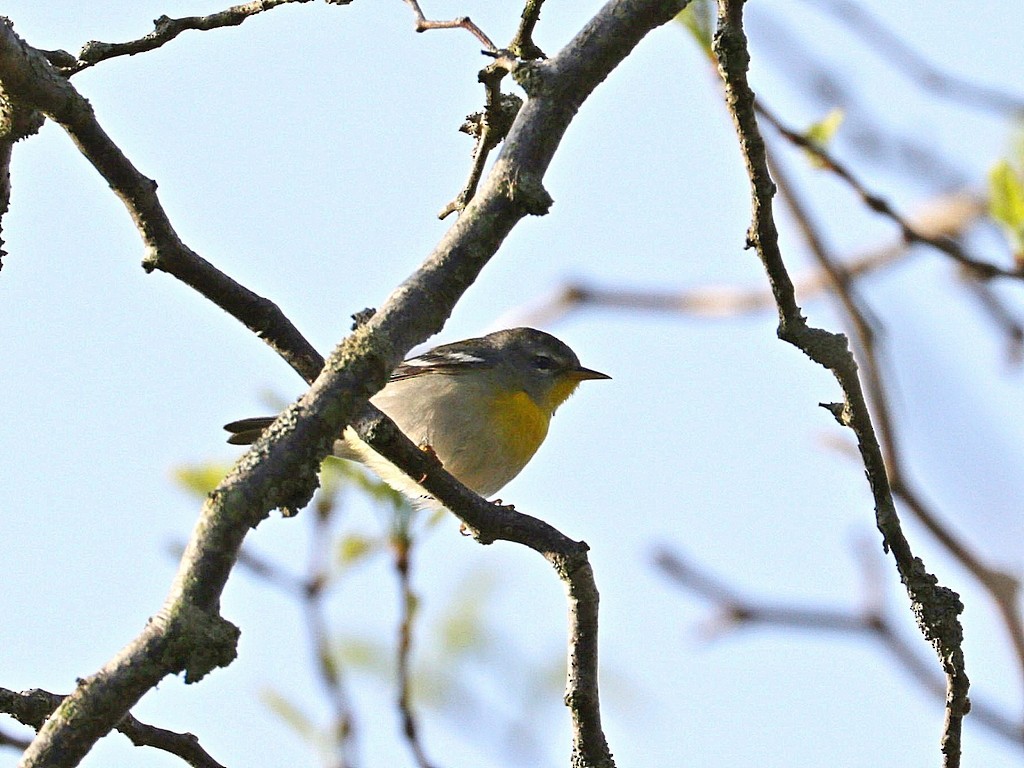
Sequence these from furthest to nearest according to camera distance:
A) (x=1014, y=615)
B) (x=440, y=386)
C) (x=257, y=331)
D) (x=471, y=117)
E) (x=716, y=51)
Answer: (x=440, y=386)
(x=1014, y=615)
(x=471, y=117)
(x=257, y=331)
(x=716, y=51)

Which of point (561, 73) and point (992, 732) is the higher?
point (992, 732)

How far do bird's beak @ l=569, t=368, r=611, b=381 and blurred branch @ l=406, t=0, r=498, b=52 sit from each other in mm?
5699

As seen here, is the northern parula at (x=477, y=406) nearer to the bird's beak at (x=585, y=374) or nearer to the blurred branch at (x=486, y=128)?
the bird's beak at (x=585, y=374)

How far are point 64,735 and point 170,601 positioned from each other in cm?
22

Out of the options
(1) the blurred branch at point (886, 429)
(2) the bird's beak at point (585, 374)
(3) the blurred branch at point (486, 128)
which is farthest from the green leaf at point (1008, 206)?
(2) the bird's beak at point (585, 374)

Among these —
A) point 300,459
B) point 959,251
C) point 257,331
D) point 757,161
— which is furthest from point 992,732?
point 300,459

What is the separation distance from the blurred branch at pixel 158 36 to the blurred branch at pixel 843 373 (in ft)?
3.77

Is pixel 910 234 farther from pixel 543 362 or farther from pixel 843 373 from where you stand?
pixel 543 362

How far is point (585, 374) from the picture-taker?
8.83 m

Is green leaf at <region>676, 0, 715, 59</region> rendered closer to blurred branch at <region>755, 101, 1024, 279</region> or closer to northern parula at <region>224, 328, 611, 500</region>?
blurred branch at <region>755, 101, 1024, 279</region>

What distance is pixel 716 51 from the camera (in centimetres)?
258

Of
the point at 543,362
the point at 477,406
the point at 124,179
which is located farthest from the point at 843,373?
the point at 543,362

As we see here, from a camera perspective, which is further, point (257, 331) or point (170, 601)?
point (257, 331)

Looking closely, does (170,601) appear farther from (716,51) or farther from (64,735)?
(716,51)
